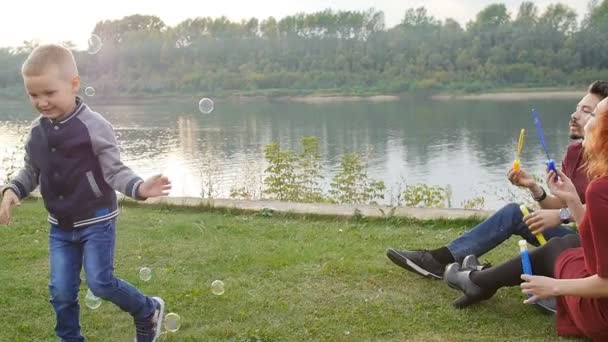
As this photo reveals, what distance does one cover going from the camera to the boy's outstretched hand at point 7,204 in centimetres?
321

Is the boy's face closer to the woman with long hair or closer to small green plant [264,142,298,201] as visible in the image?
the woman with long hair

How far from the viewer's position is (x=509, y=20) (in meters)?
66.1

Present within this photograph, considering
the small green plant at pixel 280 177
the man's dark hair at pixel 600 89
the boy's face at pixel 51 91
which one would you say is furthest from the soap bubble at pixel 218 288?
the small green plant at pixel 280 177

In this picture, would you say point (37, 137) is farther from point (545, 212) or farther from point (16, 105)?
point (16, 105)

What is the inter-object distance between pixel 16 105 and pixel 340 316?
158 ft

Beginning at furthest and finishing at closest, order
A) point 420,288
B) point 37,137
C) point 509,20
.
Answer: point 509,20 < point 420,288 < point 37,137

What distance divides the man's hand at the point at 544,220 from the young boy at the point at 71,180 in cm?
189

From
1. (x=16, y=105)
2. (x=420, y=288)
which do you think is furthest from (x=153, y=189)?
(x=16, y=105)

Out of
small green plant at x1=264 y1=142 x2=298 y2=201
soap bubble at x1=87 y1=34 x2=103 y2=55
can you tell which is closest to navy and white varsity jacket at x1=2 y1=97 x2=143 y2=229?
soap bubble at x1=87 y1=34 x2=103 y2=55

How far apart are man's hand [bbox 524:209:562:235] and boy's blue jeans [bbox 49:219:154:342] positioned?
2.03m

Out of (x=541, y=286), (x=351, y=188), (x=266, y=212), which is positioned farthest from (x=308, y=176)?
(x=541, y=286)

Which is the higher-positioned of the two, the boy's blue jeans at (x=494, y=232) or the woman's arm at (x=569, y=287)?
the woman's arm at (x=569, y=287)

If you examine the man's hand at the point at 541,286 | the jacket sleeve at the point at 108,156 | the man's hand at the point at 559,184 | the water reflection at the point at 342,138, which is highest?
the jacket sleeve at the point at 108,156

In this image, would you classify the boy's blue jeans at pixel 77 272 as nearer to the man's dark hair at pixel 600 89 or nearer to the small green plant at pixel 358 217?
the man's dark hair at pixel 600 89
